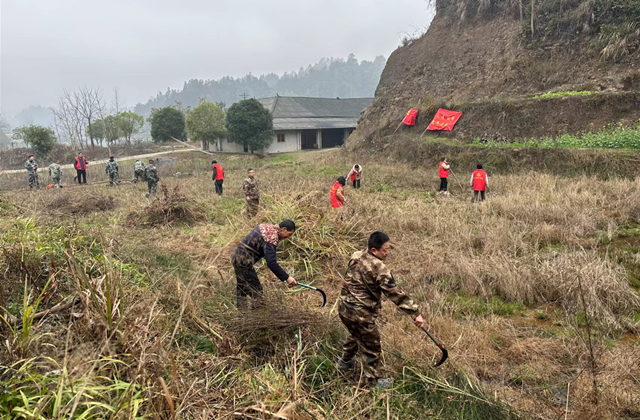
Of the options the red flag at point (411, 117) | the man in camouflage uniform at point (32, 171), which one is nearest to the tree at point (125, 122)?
the man in camouflage uniform at point (32, 171)

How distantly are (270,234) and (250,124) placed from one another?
22883 mm

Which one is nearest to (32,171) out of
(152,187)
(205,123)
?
(152,187)

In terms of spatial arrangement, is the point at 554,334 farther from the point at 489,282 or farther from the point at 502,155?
the point at 502,155

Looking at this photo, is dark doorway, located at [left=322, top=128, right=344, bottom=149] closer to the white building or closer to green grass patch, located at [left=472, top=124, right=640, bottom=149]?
the white building

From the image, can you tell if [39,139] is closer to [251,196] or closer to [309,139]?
[309,139]

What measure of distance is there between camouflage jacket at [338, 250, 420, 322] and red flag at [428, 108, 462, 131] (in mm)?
15407

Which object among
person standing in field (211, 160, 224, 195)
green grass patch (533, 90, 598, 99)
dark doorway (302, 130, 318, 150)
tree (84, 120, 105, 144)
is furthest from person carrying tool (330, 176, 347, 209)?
tree (84, 120, 105, 144)

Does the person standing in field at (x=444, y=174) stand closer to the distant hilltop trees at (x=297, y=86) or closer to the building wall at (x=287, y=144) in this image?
the building wall at (x=287, y=144)

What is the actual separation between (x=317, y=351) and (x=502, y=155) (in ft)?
40.0

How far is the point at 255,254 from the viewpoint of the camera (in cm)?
440

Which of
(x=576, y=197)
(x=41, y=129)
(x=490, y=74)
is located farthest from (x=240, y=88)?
(x=576, y=197)

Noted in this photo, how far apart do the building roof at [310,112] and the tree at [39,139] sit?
46.9 ft

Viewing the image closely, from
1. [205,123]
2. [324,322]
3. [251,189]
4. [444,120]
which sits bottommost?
[324,322]

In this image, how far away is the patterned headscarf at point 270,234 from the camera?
14.0 feet
